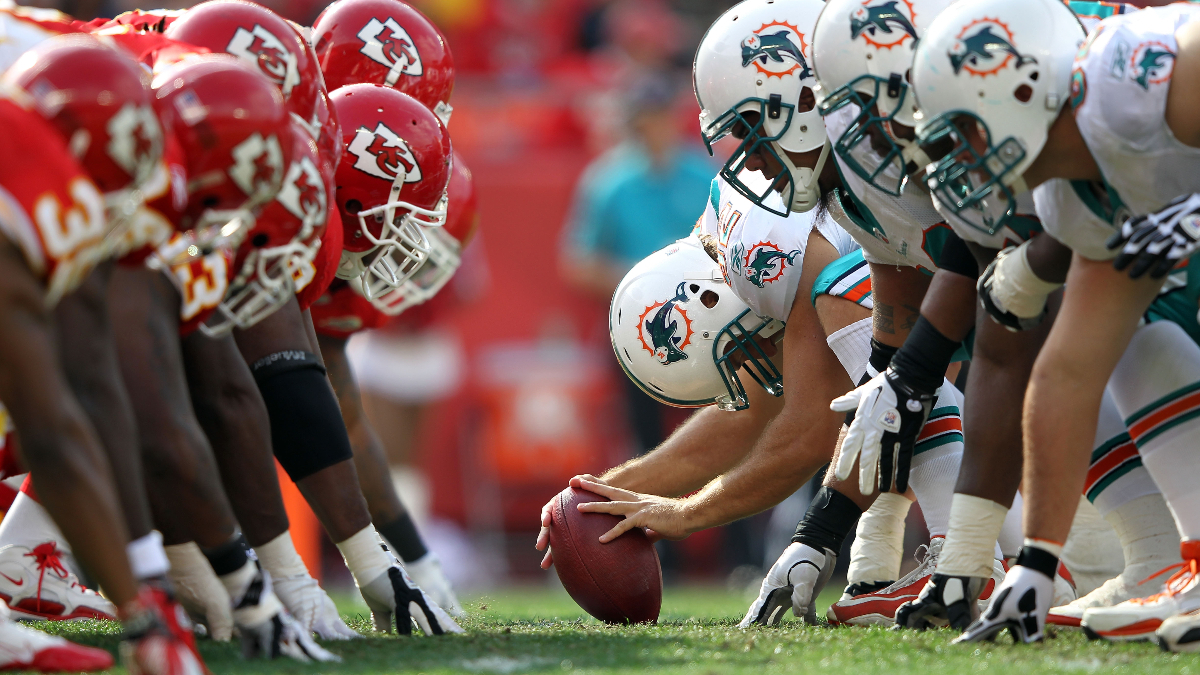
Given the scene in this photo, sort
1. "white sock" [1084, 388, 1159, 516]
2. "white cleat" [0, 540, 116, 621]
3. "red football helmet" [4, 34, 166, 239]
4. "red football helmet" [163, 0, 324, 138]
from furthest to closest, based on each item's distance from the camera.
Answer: "white cleat" [0, 540, 116, 621]
"white sock" [1084, 388, 1159, 516]
"red football helmet" [163, 0, 324, 138]
"red football helmet" [4, 34, 166, 239]

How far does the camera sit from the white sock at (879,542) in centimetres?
392

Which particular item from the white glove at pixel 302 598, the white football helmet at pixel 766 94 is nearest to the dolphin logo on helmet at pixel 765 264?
the white football helmet at pixel 766 94

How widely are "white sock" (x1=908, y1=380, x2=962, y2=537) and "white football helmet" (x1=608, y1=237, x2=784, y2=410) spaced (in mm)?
504

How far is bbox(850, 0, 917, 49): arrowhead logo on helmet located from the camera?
3365mm

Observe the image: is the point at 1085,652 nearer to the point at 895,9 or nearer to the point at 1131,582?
the point at 1131,582

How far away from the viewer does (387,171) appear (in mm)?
3684

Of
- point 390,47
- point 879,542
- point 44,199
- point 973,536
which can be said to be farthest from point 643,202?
point 44,199

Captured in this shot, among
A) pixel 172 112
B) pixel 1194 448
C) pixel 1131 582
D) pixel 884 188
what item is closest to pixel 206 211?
pixel 172 112

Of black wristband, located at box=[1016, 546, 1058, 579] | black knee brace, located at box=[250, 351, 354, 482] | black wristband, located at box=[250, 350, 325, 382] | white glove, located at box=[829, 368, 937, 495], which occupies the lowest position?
black knee brace, located at box=[250, 351, 354, 482]

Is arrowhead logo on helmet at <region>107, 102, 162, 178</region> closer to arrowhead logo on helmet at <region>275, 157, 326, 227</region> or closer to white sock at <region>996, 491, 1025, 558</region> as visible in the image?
arrowhead logo on helmet at <region>275, 157, 326, 227</region>

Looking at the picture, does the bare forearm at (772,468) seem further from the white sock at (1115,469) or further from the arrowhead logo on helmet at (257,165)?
the arrowhead logo on helmet at (257,165)

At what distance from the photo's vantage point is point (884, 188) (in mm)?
3482

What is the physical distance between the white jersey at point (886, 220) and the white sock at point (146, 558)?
203cm

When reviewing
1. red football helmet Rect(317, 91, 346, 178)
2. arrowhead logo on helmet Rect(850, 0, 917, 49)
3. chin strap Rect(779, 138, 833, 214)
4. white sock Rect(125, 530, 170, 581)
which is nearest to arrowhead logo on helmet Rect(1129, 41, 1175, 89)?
arrowhead logo on helmet Rect(850, 0, 917, 49)
